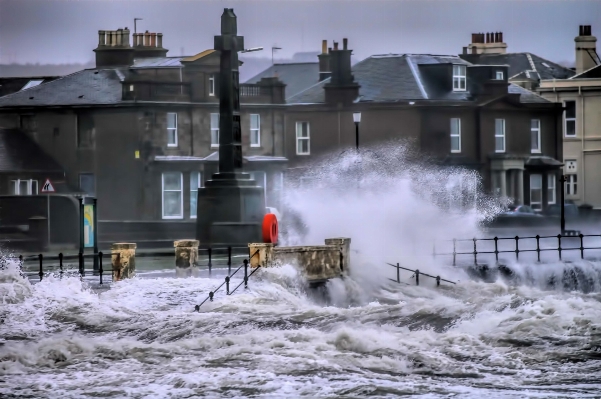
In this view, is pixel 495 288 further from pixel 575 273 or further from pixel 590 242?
pixel 590 242

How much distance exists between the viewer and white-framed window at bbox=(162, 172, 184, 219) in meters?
48.6

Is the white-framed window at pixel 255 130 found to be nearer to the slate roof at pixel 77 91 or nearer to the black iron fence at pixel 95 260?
the slate roof at pixel 77 91

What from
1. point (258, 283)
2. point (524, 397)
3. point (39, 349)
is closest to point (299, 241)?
point (258, 283)

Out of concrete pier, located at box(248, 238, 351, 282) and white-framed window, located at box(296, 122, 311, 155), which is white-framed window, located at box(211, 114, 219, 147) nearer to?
white-framed window, located at box(296, 122, 311, 155)

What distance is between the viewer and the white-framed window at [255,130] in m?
51.3

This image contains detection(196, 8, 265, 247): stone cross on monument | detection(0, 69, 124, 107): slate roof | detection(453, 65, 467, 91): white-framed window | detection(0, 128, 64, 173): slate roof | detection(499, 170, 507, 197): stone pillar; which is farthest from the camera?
detection(453, 65, 467, 91): white-framed window

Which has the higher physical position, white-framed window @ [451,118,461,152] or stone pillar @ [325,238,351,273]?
white-framed window @ [451,118,461,152]

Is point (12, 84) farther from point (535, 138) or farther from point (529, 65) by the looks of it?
point (529, 65)

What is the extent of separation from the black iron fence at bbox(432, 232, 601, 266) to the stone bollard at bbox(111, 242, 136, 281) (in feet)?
31.1

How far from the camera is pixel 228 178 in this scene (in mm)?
38625

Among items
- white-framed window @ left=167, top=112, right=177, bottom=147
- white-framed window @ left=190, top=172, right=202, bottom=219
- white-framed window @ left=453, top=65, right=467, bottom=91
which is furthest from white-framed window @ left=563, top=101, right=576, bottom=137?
white-framed window @ left=167, top=112, right=177, bottom=147

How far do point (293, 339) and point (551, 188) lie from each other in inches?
1275

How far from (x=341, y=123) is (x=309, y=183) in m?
Answer: 4.78

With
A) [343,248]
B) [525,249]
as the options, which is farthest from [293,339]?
[525,249]
